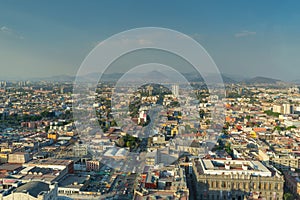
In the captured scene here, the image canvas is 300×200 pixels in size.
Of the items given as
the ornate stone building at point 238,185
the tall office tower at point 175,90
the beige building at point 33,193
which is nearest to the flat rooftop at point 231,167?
the ornate stone building at point 238,185

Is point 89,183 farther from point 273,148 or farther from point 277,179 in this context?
point 273,148

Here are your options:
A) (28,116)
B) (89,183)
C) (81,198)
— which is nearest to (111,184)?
(89,183)

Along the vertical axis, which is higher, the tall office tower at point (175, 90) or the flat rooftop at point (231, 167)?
the tall office tower at point (175, 90)

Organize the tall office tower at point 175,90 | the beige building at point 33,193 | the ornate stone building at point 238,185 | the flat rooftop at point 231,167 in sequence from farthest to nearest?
the tall office tower at point 175,90
the flat rooftop at point 231,167
the ornate stone building at point 238,185
the beige building at point 33,193

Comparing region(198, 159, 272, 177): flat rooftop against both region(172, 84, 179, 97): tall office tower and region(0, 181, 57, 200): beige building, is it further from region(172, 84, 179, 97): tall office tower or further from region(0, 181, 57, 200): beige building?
region(172, 84, 179, 97): tall office tower

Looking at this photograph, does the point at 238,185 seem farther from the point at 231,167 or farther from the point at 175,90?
the point at 175,90

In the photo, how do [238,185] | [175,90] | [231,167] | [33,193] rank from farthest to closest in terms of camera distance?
[175,90] → [231,167] → [238,185] → [33,193]

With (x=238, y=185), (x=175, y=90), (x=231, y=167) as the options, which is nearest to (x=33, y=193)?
(x=238, y=185)

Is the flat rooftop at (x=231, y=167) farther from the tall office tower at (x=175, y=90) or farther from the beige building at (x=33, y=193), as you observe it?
the tall office tower at (x=175, y=90)

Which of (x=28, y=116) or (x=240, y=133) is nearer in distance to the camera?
(x=240, y=133)

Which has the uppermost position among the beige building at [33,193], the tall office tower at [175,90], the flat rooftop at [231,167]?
the tall office tower at [175,90]

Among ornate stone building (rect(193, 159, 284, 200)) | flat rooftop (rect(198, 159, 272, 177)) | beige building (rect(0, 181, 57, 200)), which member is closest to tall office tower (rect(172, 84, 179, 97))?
flat rooftop (rect(198, 159, 272, 177))
